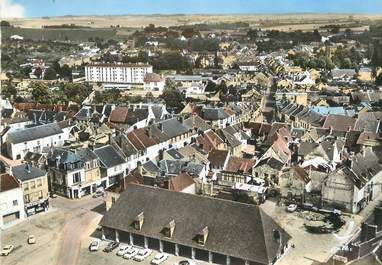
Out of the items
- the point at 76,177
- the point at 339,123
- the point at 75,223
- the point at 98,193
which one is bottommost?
the point at 98,193

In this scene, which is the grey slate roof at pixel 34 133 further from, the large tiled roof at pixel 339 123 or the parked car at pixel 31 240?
the large tiled roof at pixel 339 123

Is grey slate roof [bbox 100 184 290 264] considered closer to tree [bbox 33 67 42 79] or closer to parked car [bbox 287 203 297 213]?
parked car [bbox 287 203 297 213]

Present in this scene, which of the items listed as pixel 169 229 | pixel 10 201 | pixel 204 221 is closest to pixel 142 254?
pixel 169 229

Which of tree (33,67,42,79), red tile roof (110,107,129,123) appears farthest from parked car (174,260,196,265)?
tree (33,67,42,79)

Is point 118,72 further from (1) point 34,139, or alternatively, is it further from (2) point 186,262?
(2) point 186,262

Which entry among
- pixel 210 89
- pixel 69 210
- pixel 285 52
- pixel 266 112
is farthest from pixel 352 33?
pixel 69 210

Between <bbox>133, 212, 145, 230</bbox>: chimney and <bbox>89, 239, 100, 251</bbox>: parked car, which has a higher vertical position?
<bbox>133, 212, 145, 230</bbox>: chimney

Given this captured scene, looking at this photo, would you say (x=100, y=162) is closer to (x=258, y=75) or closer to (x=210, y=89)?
(x=210, y=89)
